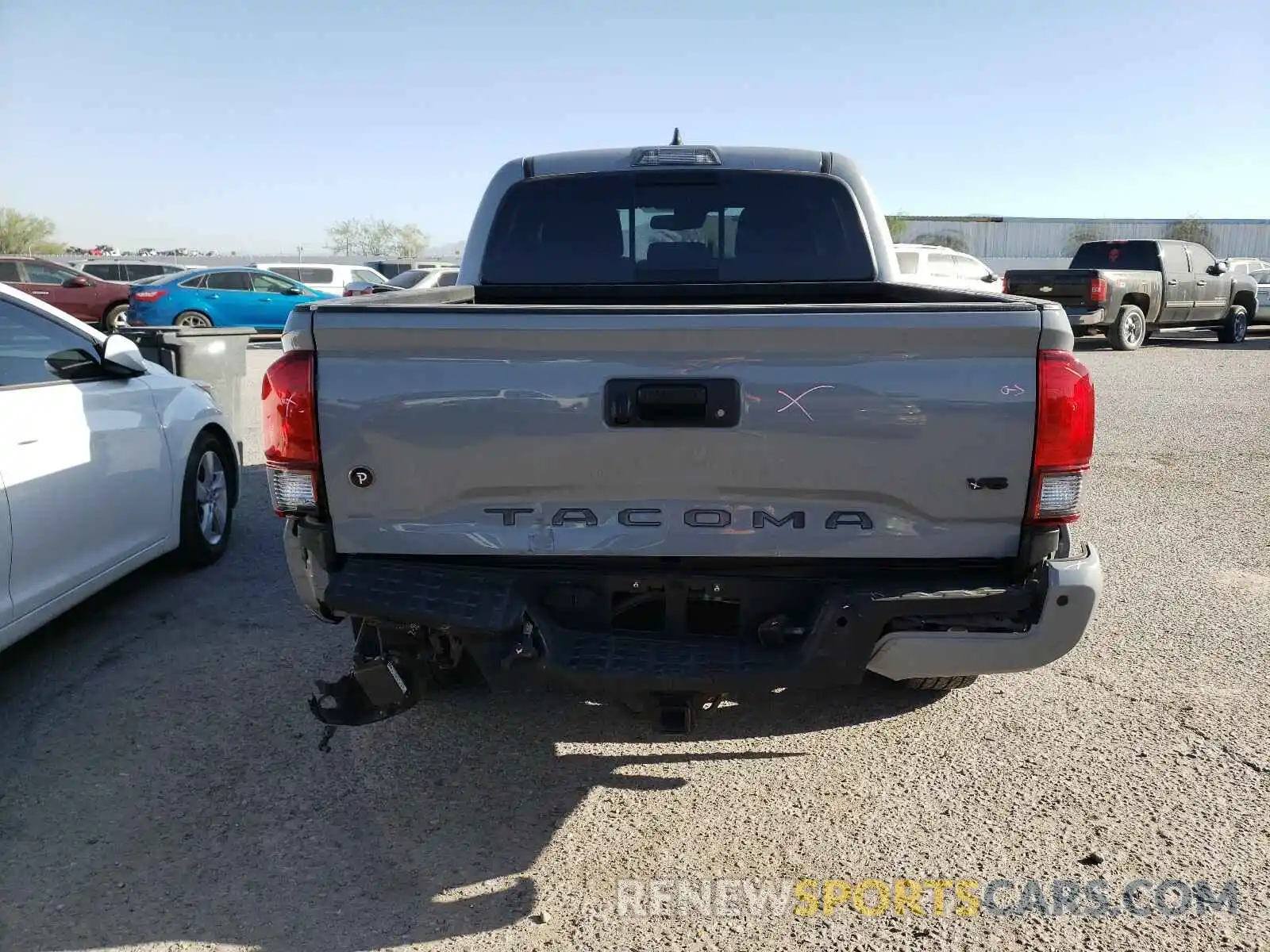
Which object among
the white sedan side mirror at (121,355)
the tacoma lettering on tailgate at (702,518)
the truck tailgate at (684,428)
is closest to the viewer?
the truck tailgate at (684,428)

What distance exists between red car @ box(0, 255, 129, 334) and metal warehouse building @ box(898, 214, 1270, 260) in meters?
40.9

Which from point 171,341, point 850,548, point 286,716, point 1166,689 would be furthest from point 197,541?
point 1166,689

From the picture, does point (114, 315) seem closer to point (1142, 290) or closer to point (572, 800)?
point (1142, 290)

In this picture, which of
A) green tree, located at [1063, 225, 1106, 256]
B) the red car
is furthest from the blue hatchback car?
green tree, located at [1063, 225, 1106, 256]

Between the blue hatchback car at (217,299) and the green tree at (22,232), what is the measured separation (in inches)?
2002

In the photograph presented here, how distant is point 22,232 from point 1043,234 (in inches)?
2493

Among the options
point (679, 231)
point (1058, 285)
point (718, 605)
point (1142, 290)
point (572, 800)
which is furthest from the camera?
point (1142, 290)

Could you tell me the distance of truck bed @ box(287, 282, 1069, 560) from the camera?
2619 mm

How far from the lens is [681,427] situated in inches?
106

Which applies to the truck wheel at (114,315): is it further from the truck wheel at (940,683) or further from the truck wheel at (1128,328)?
the truck wheel at (940,683)

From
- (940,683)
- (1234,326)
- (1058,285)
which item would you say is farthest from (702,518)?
(1234,326)

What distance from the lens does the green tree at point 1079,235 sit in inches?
2098

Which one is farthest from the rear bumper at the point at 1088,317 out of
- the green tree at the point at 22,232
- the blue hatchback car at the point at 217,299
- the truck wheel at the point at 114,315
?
the green tree at the point at 22,232

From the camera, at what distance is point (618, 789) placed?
10.9 feet
